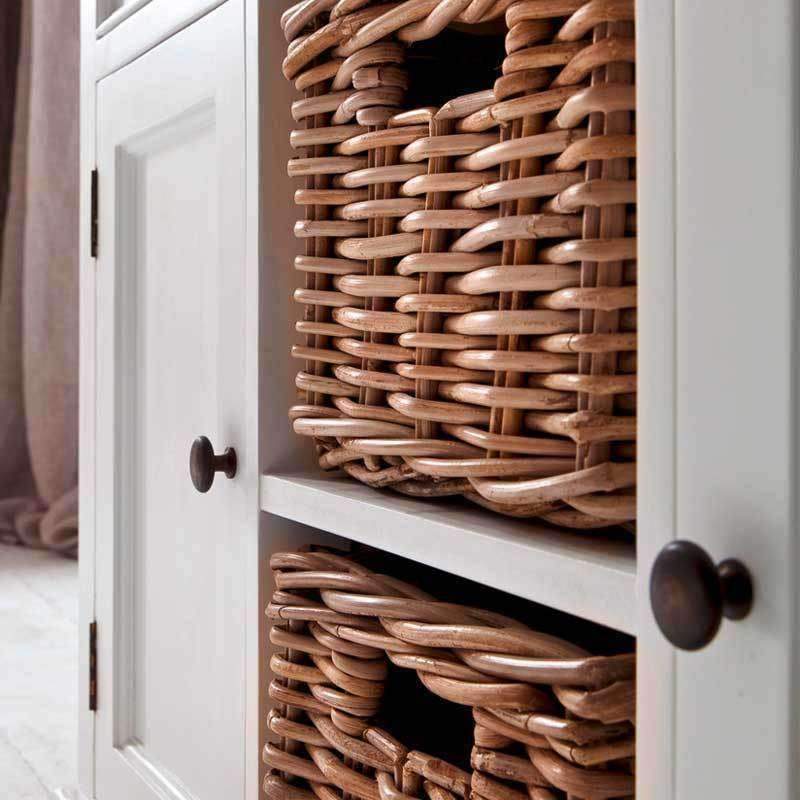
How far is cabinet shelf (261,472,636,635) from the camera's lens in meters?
0.44

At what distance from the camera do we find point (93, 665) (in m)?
0.99

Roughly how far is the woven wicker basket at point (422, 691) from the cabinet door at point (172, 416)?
3.6 inches

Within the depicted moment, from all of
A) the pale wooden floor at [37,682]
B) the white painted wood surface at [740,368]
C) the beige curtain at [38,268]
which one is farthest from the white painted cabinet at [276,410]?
the beige curtain at [38,268]

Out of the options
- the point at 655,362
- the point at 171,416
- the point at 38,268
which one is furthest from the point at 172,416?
the point at 38,268

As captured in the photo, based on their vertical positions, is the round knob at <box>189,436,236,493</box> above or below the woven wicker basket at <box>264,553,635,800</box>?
above

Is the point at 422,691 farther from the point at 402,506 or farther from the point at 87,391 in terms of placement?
the point at 87,391

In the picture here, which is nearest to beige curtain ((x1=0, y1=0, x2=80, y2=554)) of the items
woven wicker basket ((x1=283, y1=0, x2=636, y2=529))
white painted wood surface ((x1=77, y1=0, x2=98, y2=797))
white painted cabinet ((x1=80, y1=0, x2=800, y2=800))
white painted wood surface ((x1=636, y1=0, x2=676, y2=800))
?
white painted wood surface ((x1=77, y1=0, x2=98, y2=797))

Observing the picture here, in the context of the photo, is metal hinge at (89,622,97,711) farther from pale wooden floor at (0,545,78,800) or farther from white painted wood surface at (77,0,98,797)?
pale wooden floor at (0,545,78,800)

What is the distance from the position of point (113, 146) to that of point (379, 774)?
63 cm

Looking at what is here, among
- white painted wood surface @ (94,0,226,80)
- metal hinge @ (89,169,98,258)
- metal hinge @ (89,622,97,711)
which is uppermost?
white painted wood surface @ (94,0,226,80)

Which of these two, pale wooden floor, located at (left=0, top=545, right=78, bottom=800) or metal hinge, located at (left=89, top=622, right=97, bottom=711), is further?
pale wooden floor, located at (left=0, top=545, right=78, bottom=800)

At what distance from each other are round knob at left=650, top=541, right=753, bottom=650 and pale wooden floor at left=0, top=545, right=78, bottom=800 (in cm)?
92

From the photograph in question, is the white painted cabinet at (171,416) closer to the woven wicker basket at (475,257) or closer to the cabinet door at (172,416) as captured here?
the cabinet door at (172,416)

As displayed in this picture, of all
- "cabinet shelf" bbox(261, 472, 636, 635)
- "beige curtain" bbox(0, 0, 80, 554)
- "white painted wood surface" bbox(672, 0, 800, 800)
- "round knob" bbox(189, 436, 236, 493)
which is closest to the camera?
"white painted wood surface" bbox(672, 0, 800, 800)
